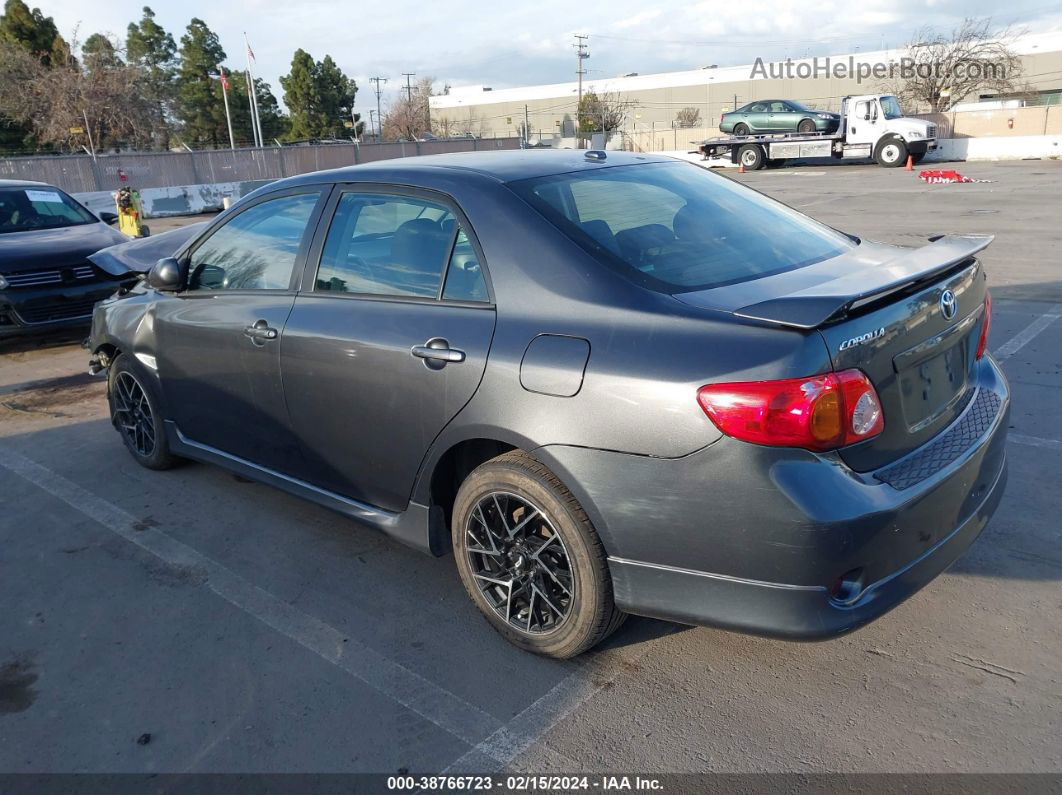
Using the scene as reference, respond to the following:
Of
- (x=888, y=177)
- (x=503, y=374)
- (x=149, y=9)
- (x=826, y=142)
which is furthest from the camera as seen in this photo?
(x=149, y=9)

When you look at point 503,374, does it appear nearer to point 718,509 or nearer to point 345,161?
point 718,509

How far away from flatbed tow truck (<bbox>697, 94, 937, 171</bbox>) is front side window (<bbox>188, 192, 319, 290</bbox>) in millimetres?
30072

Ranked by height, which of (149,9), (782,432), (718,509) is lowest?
(718,509)

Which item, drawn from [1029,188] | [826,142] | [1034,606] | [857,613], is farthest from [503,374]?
[826,142]

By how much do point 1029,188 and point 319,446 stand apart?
795 inches

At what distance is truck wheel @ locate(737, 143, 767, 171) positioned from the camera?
33.2 m

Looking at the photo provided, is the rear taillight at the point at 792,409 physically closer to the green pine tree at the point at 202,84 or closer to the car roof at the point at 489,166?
the car roof at the point at 489,166

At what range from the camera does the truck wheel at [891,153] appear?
2956 cm

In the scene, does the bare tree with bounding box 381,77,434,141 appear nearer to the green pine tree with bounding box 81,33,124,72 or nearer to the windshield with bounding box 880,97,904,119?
the green pine tree with bounding box 81,33,124,72

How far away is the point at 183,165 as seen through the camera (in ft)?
85.6

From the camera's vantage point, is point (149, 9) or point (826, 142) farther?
point (149, 9)

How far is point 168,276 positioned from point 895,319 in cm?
343

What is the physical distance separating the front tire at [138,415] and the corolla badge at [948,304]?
3.93 meters

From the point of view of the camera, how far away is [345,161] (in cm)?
3269
